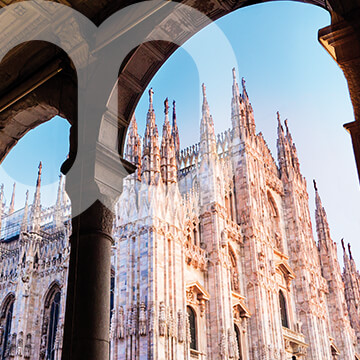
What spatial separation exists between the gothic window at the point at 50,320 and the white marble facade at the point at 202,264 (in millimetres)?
48

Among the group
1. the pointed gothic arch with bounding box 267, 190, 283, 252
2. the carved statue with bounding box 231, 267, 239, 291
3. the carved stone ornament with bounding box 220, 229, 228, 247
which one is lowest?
the carved statue with bounding box 231, 267, 239, 291

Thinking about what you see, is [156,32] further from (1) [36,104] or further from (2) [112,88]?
(1) [36,104]

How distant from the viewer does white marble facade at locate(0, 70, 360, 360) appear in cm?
1722

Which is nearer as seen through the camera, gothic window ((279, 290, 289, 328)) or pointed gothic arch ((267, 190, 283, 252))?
gothic window ((279, 290, 289, 328))

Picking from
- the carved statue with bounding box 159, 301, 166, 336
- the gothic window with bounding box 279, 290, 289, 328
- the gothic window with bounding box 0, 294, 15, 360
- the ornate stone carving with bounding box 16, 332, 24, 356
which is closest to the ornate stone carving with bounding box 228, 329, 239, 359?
the carved statue with bounding box 159, 301, 166, 336

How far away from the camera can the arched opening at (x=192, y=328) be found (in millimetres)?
18719

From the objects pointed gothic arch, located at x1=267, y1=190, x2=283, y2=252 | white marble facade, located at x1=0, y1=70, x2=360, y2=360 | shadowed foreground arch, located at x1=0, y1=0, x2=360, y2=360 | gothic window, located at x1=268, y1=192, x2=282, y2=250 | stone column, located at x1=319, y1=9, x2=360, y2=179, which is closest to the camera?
stone column, located at x1=319, y1=9, x2=360, y2=179

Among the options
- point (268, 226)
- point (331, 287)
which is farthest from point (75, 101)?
point (331, 287)

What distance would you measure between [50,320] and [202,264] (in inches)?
324

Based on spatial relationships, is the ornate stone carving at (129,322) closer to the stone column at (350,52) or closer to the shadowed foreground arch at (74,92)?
the shadowed foreground arch at (74,92)

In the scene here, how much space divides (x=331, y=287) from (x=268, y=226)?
A: 9.87 meters

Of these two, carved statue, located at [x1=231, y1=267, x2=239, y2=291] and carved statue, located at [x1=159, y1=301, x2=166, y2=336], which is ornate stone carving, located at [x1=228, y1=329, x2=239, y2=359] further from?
carved statue, located at [x1=159, y1=301, x2=166, y2=336]

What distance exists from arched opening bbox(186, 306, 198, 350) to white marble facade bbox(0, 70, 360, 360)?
0.04 metres

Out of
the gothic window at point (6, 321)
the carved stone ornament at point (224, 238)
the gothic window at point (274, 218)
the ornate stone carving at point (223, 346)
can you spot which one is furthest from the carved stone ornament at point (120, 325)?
the gothic window at point (274, 218)
